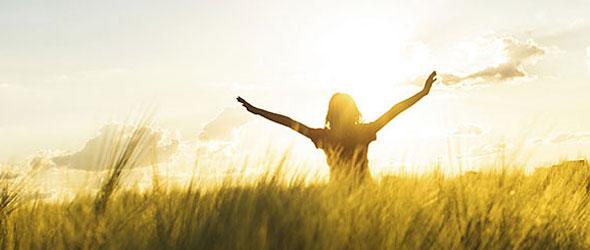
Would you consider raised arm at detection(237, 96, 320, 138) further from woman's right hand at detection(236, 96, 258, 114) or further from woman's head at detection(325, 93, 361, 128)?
woman's head at detection(325, 93, 361, 128)

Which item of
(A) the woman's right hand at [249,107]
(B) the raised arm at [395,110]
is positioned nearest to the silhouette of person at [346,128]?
(B) the raised arm at [395,110]

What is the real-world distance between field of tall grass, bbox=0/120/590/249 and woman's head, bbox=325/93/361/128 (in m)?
1.88

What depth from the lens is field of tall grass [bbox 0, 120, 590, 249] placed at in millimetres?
2201

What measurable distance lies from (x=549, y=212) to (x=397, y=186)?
110cm

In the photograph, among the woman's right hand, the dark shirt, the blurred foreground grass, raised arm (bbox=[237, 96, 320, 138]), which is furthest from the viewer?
the woman's right hand

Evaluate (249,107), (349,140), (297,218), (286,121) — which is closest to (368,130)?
(349,140)

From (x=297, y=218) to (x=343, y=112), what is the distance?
320 cm

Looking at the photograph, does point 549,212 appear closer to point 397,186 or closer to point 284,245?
point 397,186

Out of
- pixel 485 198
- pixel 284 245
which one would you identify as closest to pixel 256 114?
pixel 485 198

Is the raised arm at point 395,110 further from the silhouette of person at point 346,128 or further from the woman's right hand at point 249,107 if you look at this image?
the woman's right hand at point 249,107

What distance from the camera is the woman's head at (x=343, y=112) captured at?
5.36 m

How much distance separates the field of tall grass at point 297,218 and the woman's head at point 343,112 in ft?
6.15

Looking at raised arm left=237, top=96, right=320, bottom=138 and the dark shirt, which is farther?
raised arm left=237, top=96, right=320, bottom=138

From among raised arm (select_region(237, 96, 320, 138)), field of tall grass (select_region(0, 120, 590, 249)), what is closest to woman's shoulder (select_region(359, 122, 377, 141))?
raised arm (select_region(237, 96, 320, 138))
